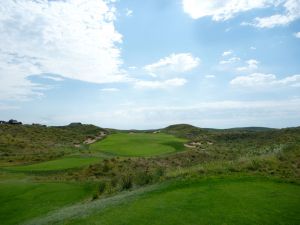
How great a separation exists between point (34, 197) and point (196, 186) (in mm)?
11213

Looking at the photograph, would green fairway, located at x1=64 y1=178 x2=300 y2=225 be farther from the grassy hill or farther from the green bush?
the grassy hill

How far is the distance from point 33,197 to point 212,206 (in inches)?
537

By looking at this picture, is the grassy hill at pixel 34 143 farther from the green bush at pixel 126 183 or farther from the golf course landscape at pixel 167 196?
the green bush at pixel 126 183

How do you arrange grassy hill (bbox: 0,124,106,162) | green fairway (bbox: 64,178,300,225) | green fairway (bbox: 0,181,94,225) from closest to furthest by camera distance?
green fairway (bbox: 64,178,300,225), green fairway (bbox: 0,181,94,225), grassy hill (bbox: 0,124,106,162)

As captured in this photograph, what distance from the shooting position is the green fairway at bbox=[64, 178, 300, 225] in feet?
37.3

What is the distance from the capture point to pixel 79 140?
76562mm

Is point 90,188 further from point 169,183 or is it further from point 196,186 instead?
point 196,186

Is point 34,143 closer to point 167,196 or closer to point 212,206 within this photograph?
point 167,196

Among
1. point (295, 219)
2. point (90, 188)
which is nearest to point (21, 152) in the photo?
point (90, 188)

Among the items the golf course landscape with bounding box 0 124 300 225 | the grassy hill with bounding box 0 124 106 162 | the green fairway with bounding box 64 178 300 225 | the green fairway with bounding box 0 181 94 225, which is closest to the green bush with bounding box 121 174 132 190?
the golf course landscape with bounding box 0 124 300 225

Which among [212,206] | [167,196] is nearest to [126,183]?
[167,196]

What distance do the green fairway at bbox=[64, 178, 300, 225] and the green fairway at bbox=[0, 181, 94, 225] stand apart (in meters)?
6.65

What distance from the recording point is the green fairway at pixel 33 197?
62.1 ft

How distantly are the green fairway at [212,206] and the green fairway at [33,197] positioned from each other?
262 inches
